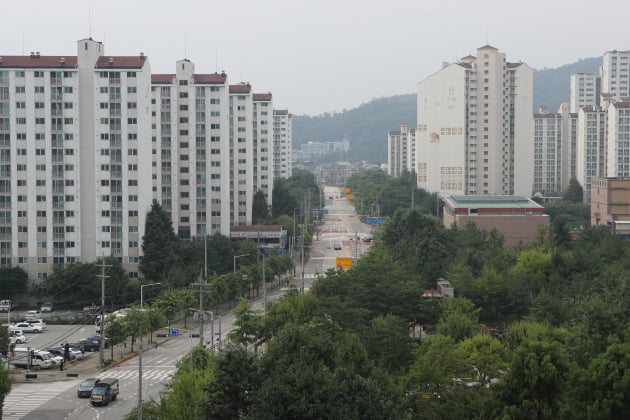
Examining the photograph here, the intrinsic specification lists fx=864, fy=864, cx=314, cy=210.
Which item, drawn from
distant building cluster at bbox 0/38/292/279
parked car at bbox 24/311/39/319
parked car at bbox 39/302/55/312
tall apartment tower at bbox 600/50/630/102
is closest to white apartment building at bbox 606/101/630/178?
tall apartment tower at bbox 600/50/630/102

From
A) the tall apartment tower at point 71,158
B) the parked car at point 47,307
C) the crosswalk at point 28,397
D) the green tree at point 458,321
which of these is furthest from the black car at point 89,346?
the green tree at point 458,321

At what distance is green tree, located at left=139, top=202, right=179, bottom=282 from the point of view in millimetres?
45375

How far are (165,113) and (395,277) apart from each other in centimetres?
2751

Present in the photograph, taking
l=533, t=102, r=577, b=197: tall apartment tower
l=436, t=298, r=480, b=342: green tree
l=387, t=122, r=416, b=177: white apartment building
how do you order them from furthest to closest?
l=387, t=122, r=416, b=177: white apartment building, l=533, t=102, r=577, b=197: tall apartment tower, l=436, t=298, r=480, b=342: green tree

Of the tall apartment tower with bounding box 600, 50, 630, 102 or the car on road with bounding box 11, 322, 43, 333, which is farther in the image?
the tall apartment tower with bounding box 600, 50, 630, 102

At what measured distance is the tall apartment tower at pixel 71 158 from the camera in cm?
4566

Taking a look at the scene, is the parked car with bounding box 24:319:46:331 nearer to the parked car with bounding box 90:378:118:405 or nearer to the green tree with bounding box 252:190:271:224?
the parked car with bounding box 90:378:118:405

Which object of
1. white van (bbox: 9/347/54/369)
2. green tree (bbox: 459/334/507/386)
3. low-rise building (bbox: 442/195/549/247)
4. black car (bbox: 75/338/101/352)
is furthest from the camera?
low-rise building (bbox: 442/195/549/247)

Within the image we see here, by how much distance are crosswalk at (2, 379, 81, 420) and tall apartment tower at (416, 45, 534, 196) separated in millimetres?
53514

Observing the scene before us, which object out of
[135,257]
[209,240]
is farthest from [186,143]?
[135,257]

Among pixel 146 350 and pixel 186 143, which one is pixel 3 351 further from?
pixel 186 143

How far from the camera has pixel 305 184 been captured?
108250 millimetres

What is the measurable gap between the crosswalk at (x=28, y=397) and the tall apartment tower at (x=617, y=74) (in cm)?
9544

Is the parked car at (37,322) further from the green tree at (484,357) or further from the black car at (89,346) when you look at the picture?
the green tree at (484,357)
